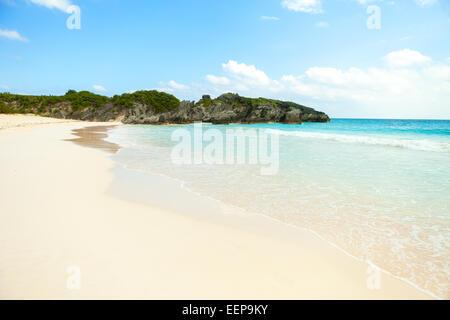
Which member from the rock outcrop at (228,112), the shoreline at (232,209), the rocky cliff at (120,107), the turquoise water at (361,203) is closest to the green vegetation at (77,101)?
the rocky cliff at (120,107)

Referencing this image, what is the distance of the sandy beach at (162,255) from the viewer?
7.55 ft

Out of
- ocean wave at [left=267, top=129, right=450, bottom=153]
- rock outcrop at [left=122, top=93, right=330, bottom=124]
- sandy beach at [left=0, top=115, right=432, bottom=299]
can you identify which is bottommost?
sandy beach at [left=0, top=115, right=432, bottom=299]

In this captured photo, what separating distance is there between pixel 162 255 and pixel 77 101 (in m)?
86.8

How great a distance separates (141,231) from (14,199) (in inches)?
124

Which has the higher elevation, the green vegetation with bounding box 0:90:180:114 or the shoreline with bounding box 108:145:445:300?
the green vegetation with bounding box 0:90:180:114

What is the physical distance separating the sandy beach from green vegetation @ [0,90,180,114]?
3024 inches

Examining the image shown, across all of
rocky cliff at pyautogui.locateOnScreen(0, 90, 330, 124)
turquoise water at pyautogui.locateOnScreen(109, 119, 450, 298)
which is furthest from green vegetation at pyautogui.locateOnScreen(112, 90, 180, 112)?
turquoise water at pyautogui.locateOnScreen(109, 119, 450, 298)

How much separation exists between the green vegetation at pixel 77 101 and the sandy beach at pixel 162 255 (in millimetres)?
76812

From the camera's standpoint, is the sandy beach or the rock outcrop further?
the rock outcrop

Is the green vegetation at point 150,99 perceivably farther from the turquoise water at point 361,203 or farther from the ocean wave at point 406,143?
the turquoise water at point 361,203

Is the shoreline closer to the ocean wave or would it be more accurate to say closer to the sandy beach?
the sandy beach

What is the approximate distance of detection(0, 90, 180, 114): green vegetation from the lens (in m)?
71.4

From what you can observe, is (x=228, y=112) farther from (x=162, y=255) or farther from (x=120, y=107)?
→ (x=162, y=255)

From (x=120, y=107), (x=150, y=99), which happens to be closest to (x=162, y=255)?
(x=120, y=107)
